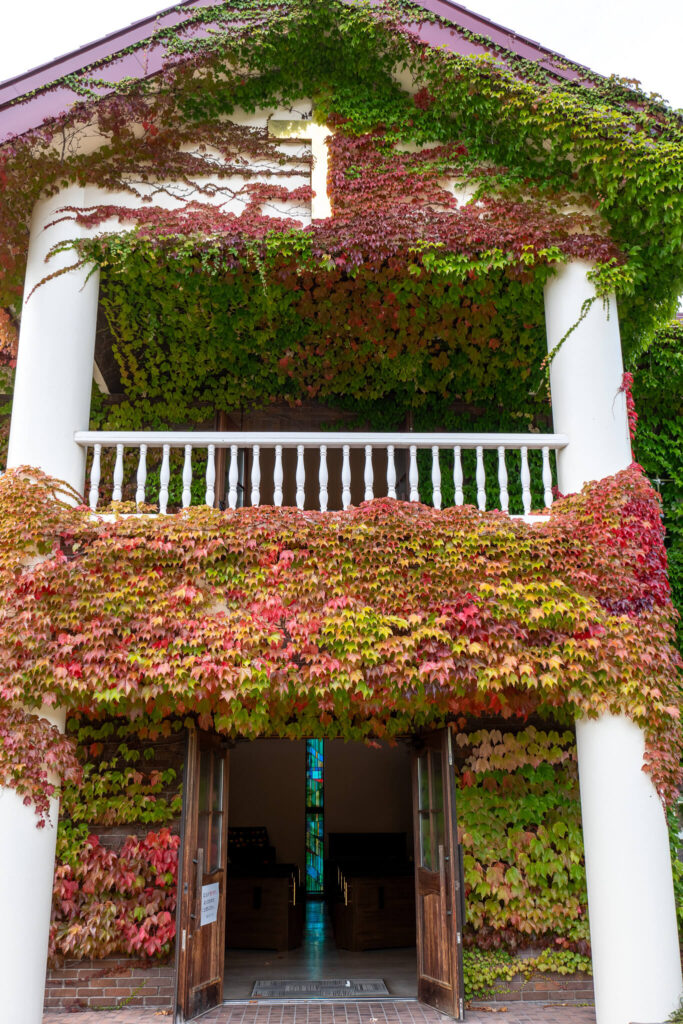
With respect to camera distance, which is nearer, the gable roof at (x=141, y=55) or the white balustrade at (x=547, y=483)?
the white balustrade at (x=547, y=483)

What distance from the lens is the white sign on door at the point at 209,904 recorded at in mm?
6672

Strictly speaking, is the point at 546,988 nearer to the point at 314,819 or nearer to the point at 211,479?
the point at 211,479

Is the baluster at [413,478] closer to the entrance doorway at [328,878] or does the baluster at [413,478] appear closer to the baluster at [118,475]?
the entrance doorway at [328,878]

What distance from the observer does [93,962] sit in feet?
22.5

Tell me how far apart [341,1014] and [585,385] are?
18.1 ft

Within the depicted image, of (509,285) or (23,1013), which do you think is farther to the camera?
(509,285)

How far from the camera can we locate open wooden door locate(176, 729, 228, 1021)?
6.32 metres

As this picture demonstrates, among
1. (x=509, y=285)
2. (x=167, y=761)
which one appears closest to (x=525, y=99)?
(x=509, y=285)

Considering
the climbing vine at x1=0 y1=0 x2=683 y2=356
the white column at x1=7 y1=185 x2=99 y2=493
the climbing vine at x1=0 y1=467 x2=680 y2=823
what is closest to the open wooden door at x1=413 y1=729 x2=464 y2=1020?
A: the climbing vine at x1=0 y1=467 x2=680 y2=823

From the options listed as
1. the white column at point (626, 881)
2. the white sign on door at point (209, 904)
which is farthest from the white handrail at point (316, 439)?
the white sign on door at point (209, 904)

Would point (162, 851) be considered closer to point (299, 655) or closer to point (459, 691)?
point (299, 655)

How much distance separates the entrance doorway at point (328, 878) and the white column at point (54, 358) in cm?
271

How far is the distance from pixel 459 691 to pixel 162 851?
301 cm

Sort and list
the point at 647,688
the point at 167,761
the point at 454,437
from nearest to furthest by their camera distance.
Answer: the point at 647,688, the point at 454,437, the point at 167,761
